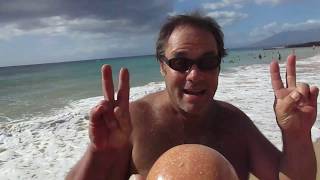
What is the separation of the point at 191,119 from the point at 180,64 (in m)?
0.40

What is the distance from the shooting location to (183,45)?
1911 mm

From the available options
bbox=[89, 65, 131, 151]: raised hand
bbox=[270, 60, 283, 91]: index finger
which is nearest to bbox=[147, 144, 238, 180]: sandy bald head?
bbox=[89, 65, 131, 151]: raised hand

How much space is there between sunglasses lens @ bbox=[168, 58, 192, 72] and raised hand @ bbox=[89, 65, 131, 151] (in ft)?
0.79

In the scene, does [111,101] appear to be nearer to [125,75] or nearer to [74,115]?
[125,75]

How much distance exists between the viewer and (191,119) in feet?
7.08

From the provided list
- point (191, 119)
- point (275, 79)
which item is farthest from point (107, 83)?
point (275, 79)

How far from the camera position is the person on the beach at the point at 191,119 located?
5.65 ft

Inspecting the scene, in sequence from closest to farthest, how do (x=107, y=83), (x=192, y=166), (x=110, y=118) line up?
(x=192, y=166) < (x=110, y=118) < (x=107, y=83)

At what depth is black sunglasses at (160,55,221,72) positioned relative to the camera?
1.80m

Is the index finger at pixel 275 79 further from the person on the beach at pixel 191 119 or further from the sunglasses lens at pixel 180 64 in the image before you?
the sunglasses lens at pixel 180 64

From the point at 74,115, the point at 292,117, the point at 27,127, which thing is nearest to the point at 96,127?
the point at 292,117

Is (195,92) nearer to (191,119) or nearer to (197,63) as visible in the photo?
(197,63)

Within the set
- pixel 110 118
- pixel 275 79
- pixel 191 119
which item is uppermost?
pixel 275 79

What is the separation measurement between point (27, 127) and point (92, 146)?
286 inches
